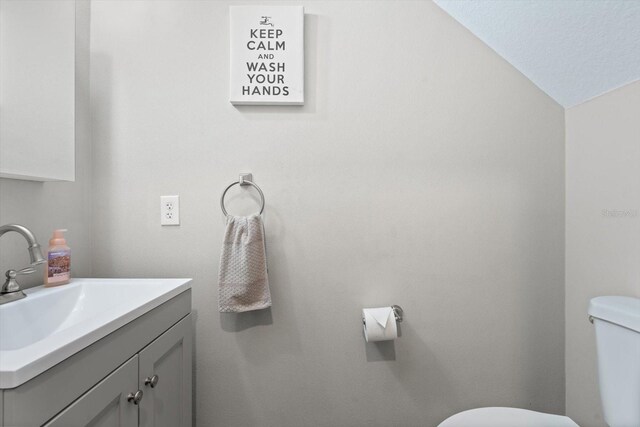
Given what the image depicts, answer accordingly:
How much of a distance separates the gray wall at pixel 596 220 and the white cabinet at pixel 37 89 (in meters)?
1.93

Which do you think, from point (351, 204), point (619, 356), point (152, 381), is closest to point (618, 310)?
point (619, 356)

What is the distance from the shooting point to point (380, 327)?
1.07 m

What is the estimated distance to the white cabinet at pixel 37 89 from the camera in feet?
2.56

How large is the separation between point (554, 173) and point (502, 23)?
0.66 m

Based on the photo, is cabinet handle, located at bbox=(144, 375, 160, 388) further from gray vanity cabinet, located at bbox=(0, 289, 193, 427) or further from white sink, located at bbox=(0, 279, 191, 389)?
white sink, located at bbox=(0, 279, 191, 389)

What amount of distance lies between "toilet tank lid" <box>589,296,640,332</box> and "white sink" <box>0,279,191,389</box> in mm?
1400

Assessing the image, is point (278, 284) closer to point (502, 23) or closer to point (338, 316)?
point (338, 316)

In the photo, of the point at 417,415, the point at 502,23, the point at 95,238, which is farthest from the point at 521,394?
the point at 95,238

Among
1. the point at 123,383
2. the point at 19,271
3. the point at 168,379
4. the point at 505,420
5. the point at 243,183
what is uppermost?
the point at 243,183

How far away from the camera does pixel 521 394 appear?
Result: 1189mm

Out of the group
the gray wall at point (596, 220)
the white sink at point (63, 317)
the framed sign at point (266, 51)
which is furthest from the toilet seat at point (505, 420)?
the framed sign at point (266, 51)

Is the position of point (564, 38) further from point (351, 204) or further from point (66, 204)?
point (66, 204)

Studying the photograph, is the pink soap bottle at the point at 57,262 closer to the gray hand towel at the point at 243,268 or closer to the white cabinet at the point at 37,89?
the white cabinet at the point at 37,89

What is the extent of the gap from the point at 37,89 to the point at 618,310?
193 cm
